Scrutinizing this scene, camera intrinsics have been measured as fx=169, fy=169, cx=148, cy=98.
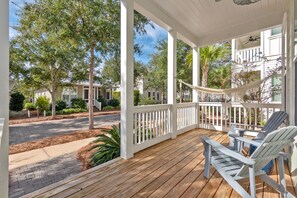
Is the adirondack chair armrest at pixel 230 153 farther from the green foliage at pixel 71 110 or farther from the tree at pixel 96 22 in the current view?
the green foliage at pixel 71 110

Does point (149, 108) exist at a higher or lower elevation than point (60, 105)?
higher

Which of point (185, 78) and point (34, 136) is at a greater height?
point (185, 78)

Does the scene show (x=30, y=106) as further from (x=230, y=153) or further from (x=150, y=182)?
(x=230, y=153)

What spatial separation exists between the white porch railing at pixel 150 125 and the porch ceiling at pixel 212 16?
6.47 feet

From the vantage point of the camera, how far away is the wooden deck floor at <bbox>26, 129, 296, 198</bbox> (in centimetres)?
191

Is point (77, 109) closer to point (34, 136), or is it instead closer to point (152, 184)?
point (34, 136)

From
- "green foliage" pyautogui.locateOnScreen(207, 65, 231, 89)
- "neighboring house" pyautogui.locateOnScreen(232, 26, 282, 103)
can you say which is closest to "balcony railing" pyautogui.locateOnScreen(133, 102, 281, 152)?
"neighboring house" pyautogui.locateOnScreen(232, 26, 282, 103)

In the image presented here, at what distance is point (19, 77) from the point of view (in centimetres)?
782

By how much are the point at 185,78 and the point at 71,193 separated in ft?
28.9

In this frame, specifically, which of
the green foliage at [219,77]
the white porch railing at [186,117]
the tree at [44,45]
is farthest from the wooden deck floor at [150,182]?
the green foliage at [219,77]

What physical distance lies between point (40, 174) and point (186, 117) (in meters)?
3.87

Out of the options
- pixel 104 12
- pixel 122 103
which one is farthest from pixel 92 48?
pixel 122 103

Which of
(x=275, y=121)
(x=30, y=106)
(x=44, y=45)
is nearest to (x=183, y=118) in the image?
(x=275, y=121)

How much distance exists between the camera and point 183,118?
501 cm
